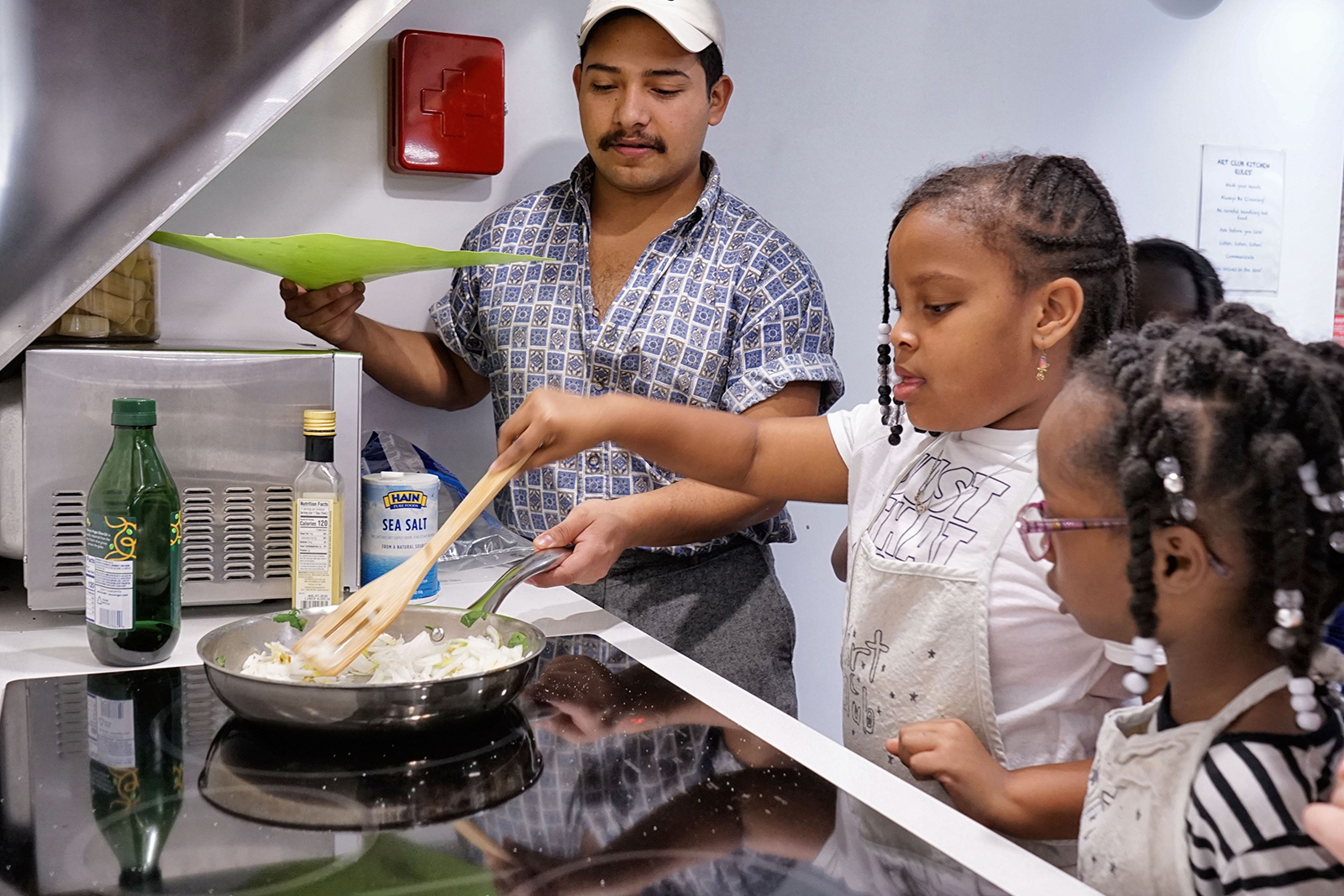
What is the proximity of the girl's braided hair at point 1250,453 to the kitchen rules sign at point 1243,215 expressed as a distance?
6.58 feet

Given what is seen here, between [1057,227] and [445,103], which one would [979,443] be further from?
[445,103]

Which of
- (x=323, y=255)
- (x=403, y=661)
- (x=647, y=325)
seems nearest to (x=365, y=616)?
(x=403, y=661)

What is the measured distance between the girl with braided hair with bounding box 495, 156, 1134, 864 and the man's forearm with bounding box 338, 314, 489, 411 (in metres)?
0.66

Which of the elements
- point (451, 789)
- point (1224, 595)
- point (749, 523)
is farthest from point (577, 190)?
point (1224, 595)

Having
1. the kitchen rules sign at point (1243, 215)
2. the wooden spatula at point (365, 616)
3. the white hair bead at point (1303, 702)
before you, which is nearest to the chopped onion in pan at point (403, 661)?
the wooden spatula at point (365, 616)

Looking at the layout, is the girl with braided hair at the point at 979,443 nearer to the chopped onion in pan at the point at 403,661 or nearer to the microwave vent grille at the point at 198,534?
the chopped onion in pan at the point at 403,661

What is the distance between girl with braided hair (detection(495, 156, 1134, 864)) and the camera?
106 centimetres

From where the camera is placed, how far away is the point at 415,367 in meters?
1.83

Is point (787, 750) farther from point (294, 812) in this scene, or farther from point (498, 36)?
point (498, 36)

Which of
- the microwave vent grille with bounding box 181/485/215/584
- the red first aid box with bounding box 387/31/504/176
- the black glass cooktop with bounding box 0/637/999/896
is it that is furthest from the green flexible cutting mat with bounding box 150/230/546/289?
the black glass cooktop with bounding box 0/637/999/896

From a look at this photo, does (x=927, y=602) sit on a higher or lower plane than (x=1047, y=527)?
lower

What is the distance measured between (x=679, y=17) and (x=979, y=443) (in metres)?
0.86

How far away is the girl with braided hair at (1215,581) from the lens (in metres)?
0.69

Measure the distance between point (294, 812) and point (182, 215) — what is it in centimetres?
124
